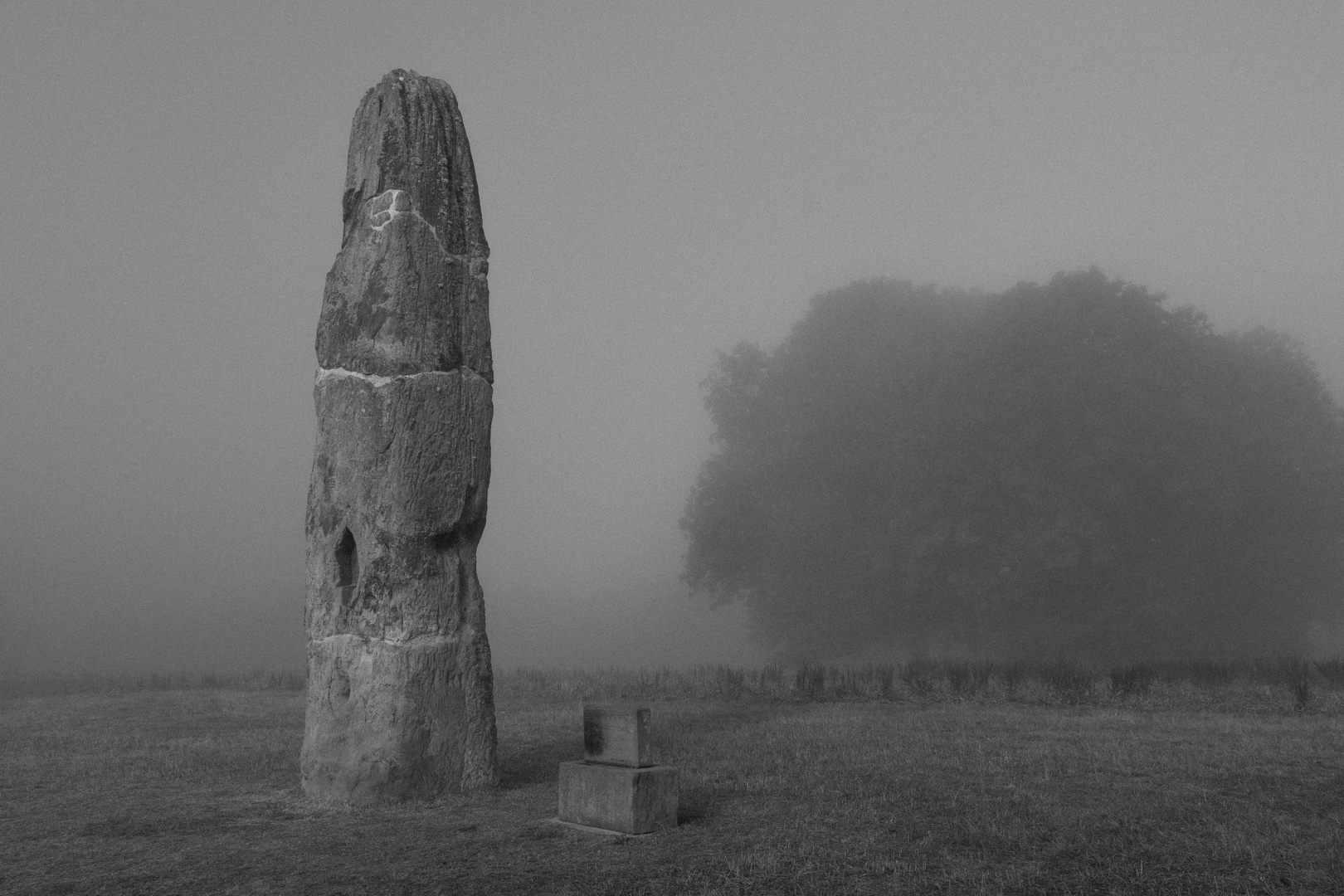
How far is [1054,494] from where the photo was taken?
86.7 feet

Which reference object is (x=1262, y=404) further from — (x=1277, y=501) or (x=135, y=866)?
(x=135, y=866)

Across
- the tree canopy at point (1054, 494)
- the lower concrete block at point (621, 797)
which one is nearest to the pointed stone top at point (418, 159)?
the lower concrete block at point (621, 797)

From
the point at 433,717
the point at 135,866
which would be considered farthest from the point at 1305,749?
the point at 135,866

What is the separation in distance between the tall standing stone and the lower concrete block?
183 cm

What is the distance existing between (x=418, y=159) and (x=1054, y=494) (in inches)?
790

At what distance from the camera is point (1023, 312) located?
93.2ft

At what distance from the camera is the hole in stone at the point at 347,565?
10.2 meters

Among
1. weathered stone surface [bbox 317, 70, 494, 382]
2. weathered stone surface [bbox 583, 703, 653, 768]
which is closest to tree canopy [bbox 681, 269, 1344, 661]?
weathered stone surface [bbox 317, 70, 494, 382]

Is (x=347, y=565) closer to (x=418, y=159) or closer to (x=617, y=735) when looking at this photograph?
(x=617, y=735)

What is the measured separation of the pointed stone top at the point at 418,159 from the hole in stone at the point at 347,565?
300 centimetres

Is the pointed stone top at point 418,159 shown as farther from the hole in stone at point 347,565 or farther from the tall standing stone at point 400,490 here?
the hole in stone at point 347,565

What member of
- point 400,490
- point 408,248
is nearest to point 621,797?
point 400,490

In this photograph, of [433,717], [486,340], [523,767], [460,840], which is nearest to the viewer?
[460,840]

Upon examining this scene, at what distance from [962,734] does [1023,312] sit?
16890mm
